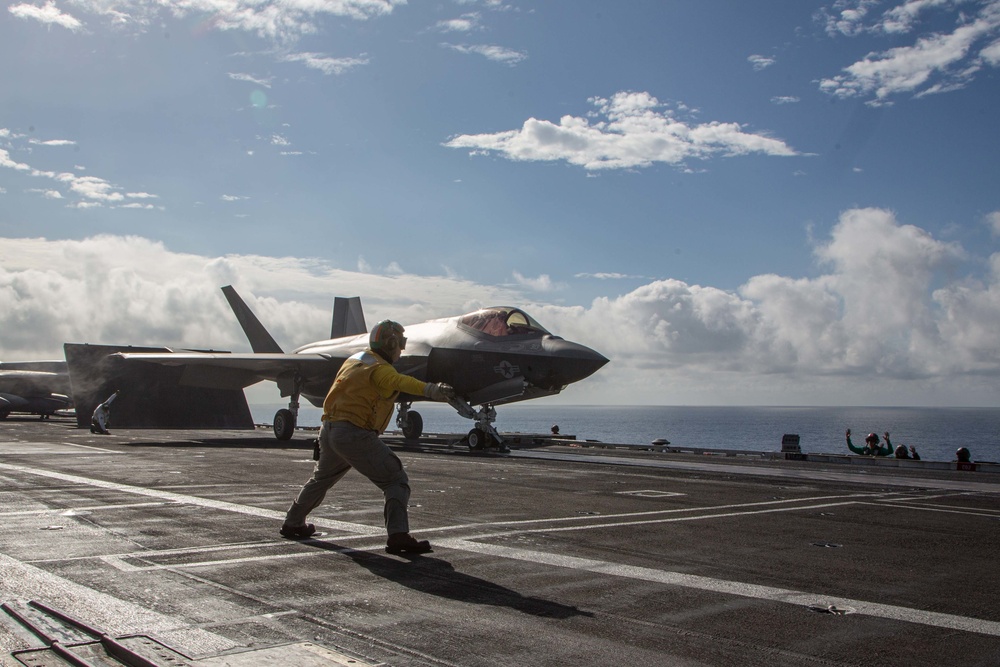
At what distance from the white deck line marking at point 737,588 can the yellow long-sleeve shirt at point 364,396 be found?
1.41 meters

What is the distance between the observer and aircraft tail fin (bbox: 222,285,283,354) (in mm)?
37219

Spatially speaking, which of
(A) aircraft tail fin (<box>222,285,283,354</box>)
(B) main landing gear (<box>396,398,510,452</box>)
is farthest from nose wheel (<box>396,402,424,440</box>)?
(A) aircraft tail fin (<box>222,285,283,354</box>)

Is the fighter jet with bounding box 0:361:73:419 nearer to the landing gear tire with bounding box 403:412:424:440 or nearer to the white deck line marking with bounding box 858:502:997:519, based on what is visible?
the landing gear tire with bounding box 403:412:424:440

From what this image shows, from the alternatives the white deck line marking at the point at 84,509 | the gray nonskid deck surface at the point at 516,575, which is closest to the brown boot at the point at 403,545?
the gray nonskid deck surface at the point at 516,575

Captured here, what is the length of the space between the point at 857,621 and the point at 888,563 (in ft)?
8.10

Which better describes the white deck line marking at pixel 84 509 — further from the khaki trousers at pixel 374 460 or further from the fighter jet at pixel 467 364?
the fighter jet at pixel 467 364

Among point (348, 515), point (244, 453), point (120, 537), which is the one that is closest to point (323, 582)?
point (120, 537)

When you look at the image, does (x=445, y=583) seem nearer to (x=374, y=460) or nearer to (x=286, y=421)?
(x=374, y=460)

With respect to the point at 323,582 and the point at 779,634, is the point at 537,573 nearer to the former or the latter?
the point at 323,582

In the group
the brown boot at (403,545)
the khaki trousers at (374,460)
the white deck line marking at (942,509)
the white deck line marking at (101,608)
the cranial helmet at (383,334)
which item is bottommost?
the white deck line marking at (101,608)

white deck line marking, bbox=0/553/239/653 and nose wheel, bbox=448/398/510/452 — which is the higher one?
nose wheel, bbox=448/398/510/452

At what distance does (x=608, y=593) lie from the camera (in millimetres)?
5840

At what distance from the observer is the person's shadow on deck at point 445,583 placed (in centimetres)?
539

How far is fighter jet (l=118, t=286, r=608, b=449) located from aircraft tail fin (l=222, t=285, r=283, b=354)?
4.74m
